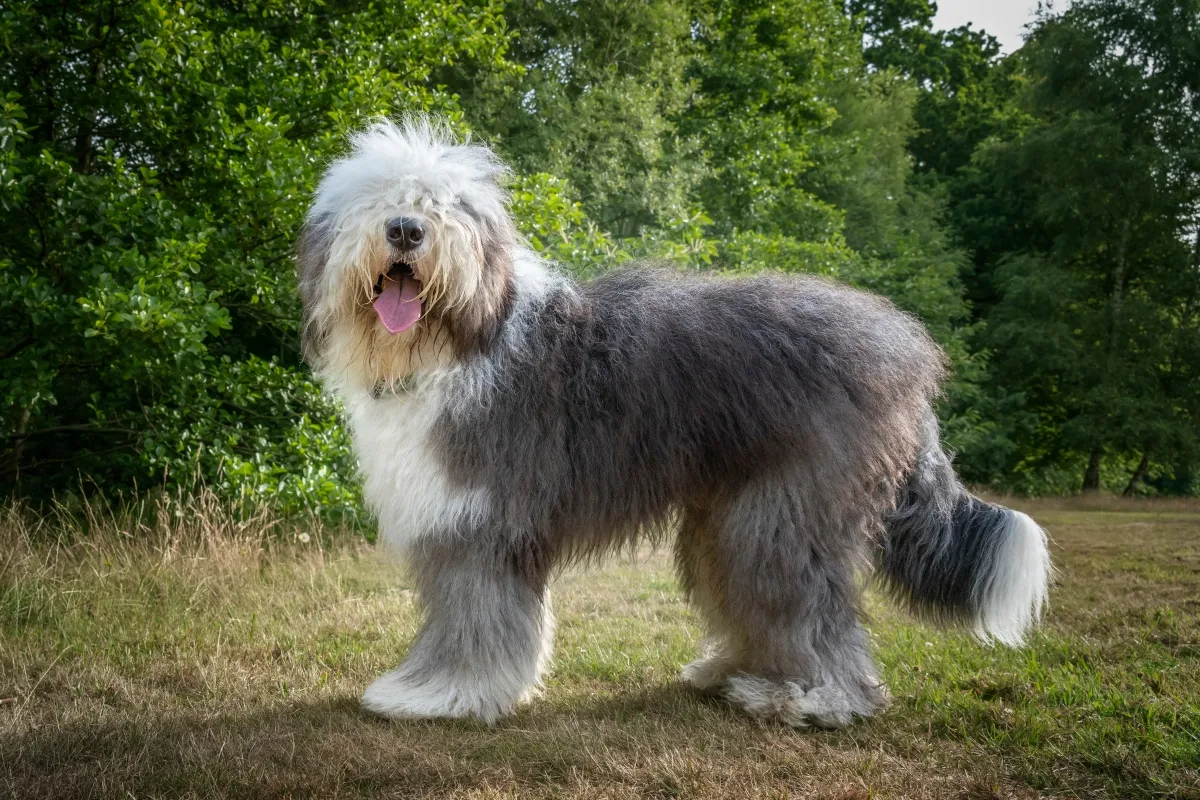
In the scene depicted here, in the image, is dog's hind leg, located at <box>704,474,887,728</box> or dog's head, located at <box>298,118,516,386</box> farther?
dog's hind leg, located at <box>704,474,887,728</box>

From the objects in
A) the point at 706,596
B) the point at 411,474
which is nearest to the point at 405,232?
the point at 411,474

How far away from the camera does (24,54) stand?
6375mm

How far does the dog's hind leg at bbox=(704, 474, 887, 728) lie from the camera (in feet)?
11.4

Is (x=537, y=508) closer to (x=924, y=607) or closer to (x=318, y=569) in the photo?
(x=924, y=607)

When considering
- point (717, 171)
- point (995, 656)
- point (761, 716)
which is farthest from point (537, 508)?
point (717, 171)

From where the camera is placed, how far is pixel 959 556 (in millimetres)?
3666

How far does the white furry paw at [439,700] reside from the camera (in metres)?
3.48

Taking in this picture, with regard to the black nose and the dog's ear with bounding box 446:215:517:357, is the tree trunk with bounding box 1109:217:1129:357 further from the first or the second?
the black nose

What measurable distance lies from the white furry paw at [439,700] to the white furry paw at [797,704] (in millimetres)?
887

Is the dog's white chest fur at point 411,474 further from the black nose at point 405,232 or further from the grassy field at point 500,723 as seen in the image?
the grassy field at point 500,723

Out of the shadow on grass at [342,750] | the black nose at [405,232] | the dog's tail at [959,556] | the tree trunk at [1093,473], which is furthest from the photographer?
the tree trunk at [1093,473]

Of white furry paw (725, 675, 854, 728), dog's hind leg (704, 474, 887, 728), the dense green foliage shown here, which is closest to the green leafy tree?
the dense green foliage

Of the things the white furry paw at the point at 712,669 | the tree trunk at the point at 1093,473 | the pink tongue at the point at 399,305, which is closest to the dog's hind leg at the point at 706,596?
the white furry paw at the point at 712,669

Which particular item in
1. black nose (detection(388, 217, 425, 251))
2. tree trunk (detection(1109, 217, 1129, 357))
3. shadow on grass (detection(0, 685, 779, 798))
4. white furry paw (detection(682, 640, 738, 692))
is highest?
tree trunk (detection(1109, 217, 1129, 357))
